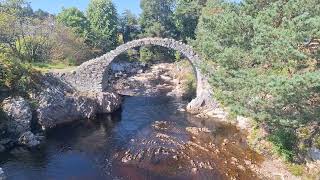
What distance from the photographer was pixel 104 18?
237ft

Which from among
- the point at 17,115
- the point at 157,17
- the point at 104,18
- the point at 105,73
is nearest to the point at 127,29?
the point at 157,17

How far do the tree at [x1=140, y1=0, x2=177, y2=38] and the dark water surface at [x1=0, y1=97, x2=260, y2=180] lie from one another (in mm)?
37146

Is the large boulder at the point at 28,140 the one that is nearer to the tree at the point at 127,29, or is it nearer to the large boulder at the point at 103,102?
the large boulder at the point at 103,102

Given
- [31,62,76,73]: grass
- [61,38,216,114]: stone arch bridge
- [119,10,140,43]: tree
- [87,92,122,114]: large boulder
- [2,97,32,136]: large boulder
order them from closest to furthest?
[2,97,32,136]: large boulder → [87,92,122,114]: large boulder → [61,38,216,114]: stone arch bridge → [31,62,76,73]: grass → [119,10,140,43]: tree

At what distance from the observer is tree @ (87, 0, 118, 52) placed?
70.5 m

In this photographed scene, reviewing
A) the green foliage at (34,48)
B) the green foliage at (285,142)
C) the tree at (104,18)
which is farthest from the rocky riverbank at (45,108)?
the tree at (104,18)

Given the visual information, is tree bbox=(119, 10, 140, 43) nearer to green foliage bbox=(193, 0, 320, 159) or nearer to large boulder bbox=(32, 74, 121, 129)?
large boulder bbox=(32, 74, 121, 129)

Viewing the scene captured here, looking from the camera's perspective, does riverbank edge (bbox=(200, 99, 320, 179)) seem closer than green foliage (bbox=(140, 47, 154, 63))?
Yes

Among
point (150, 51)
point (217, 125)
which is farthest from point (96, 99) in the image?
point (150, 51)

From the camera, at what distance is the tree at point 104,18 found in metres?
70.5

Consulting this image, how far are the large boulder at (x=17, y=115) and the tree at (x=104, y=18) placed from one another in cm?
3535

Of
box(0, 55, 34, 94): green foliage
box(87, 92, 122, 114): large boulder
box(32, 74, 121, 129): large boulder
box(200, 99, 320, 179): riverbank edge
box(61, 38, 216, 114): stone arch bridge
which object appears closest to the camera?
box(200, 99, 320, 179): riverbank edge

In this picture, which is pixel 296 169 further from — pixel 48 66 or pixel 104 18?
pixel 104 18

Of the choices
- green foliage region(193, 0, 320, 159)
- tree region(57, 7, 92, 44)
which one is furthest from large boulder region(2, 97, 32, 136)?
tree region(57, 7, 92, 44)
